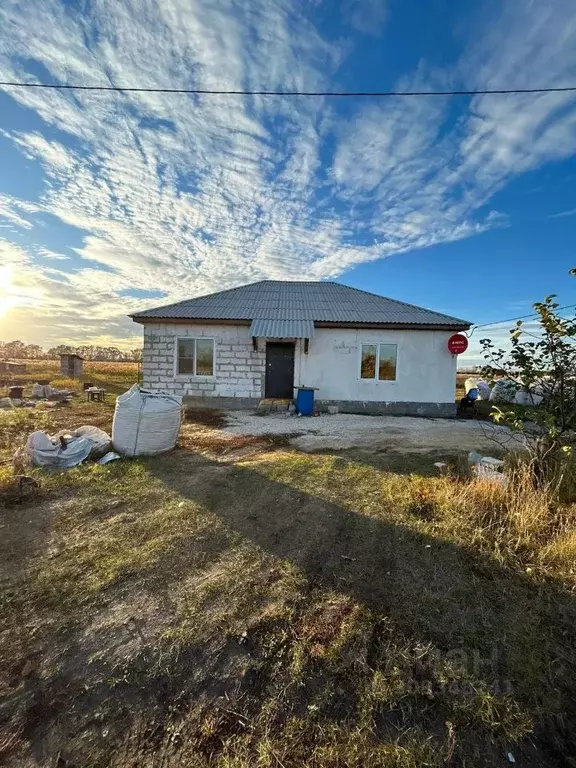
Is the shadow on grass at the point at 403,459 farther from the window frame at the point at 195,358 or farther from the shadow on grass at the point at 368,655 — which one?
the window frame at the point at 195,358

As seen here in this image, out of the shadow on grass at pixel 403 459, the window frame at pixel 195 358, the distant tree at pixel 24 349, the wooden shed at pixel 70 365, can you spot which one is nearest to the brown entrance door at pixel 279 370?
the window frame at pixel 195 358

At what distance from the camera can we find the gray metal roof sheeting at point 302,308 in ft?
41.4

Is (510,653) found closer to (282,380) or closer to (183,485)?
(183,485)

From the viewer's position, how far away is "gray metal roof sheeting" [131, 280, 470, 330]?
12633 millimetres

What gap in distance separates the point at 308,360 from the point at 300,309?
80.9 inches

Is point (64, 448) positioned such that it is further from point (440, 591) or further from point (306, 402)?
point (306, 402)

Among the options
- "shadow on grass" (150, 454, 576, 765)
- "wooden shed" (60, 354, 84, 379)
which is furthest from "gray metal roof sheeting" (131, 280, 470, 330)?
"wooden shed" (60, 354, 84, 379)

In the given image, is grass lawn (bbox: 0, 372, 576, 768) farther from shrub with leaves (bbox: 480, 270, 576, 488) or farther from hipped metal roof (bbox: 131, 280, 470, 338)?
hipped metal roof (bbox: 131, 280, 470, 338)

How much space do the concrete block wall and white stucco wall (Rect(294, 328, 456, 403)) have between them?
1701 millimetres

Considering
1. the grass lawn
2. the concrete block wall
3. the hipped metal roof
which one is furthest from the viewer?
the concrete block wall

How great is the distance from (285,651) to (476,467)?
407 centimetres

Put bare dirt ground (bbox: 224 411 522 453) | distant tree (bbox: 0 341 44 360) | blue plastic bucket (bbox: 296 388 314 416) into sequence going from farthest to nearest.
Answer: distant tree (bbox: 0 341 44 360) → blue plastic bucket (bbox: 296 388 314 416) → bare dirt ground (bbox: 224 411 522 453)

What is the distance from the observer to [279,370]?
13211 mm

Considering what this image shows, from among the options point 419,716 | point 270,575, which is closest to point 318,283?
point 270,575
